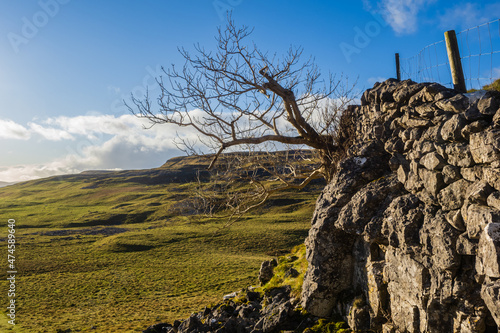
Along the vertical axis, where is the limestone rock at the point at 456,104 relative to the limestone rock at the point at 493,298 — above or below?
above

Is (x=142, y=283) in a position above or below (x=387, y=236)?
below

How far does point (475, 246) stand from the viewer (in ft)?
19.2

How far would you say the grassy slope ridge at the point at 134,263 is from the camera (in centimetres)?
2202

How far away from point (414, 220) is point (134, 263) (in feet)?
129

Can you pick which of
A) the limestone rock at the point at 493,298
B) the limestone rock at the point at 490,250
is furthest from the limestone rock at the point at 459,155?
the limestone rock at the point at 493,298

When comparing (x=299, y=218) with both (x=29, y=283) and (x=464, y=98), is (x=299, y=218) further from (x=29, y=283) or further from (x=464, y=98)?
(x=464, y=98)

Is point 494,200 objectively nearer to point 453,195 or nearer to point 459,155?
point 453,195

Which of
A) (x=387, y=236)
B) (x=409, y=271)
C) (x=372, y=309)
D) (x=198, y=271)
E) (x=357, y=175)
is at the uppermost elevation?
(x=357, y=175)

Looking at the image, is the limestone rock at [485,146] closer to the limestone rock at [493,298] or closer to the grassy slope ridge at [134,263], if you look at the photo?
the limestone rock at [493,298]

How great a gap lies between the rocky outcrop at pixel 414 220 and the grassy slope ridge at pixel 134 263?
5.43m

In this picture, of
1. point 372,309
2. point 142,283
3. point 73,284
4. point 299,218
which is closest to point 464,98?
point 372,309

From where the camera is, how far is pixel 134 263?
40625 mm

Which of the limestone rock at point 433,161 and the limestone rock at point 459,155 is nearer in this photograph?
the limestone rock at point 459,155

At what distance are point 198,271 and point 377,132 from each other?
29.8 m
